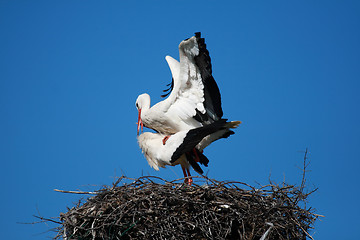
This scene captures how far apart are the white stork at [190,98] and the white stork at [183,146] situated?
0.75 feet

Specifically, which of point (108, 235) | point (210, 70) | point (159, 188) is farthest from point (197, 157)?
point (108, 235)

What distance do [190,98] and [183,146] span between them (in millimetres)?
695

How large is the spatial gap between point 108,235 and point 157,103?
2479 millimetres

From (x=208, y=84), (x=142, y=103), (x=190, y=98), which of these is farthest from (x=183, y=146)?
(x=142, y=103)

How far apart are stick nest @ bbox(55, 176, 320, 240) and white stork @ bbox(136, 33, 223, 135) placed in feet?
4.72

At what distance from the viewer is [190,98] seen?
7016mm

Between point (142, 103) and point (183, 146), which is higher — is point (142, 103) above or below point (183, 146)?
above

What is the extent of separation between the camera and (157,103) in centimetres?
735

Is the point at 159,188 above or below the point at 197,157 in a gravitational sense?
below

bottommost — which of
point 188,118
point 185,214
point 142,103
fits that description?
point 185,214

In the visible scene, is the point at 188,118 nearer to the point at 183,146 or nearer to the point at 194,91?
the point at 194,91

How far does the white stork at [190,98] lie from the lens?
661 cm

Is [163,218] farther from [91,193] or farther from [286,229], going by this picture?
[286,229]

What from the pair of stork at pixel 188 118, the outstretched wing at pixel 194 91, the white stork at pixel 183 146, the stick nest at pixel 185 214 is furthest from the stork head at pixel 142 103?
the stick nest at pixel 185 214
